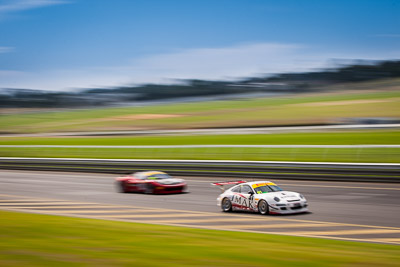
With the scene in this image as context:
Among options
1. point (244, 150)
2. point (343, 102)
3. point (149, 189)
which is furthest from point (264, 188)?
point (343, 102)

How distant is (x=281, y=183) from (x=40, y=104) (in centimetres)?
3657

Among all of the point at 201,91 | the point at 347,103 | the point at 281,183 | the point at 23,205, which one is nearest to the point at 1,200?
the point at 23,205

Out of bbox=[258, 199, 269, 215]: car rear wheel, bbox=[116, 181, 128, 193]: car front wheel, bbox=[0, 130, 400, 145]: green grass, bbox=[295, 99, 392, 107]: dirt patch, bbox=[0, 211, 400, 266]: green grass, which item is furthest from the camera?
bbox=[295, 99, 392, 107]: dirt patch

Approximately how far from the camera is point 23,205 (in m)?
19.1

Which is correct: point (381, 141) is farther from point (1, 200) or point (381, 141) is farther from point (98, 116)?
point (98, 116)

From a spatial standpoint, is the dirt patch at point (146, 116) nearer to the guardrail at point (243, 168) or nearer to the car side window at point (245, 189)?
the guardrail at point (243, 168)

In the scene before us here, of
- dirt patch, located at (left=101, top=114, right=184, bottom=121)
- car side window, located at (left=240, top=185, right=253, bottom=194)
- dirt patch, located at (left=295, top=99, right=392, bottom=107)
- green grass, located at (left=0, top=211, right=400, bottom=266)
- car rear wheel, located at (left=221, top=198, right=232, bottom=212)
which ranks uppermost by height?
dirt patch, located at (left=295, top=99, right=392, bottom=107)

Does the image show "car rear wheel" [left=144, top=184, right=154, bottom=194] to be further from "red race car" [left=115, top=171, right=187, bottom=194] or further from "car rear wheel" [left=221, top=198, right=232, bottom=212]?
"car rear wheel" [left=221, top=198, right=232, bottom=212]

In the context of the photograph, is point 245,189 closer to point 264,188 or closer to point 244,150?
point 264,188

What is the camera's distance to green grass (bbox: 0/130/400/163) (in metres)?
27.3

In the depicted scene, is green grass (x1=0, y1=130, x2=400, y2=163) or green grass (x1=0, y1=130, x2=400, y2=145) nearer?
green grass (x1=0, y1=130, x2=400, y2=163)

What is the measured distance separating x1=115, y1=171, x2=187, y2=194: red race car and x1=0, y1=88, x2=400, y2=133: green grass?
19132 millimetres

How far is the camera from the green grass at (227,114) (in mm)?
39781

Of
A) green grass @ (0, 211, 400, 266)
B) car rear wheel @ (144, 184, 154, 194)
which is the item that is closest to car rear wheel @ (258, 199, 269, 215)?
green grass @ (0, 211, 400, 266)
